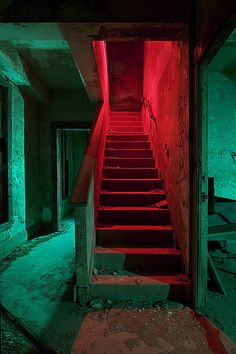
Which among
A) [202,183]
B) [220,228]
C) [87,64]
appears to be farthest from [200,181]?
[87,64]

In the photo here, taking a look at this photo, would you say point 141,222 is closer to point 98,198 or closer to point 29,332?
point 98,198

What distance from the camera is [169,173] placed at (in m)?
4.03

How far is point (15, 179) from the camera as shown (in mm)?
5355

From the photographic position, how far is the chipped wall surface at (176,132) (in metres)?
3.01

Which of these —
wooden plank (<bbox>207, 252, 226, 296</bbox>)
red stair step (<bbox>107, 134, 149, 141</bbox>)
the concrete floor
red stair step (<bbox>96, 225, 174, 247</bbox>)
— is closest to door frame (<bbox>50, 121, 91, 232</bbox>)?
red stair step (<bbox>107, 134, 149, 141</bbox>)

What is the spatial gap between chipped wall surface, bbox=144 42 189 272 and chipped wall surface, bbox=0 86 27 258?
2.79 m

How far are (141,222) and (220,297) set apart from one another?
1.44m

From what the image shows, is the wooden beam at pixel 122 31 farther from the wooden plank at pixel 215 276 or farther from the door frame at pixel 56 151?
→ the door frame at pixel 56 151

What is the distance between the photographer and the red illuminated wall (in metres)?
8.74

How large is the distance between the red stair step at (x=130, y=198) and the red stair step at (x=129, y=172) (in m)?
0.66

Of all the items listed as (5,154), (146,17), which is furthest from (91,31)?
(5,154)

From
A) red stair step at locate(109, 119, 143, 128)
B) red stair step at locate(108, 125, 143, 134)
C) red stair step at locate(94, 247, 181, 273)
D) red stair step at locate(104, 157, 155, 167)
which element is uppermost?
red stair step at locate(109, 119, 143, 128)

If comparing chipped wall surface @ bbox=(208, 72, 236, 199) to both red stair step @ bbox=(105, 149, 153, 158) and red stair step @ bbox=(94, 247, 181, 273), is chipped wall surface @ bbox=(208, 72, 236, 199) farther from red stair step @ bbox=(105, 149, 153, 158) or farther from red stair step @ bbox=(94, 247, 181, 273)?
red stair step @ bbox=(94, 247, 181, 273)

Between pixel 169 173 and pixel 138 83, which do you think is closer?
pixel 169 173
